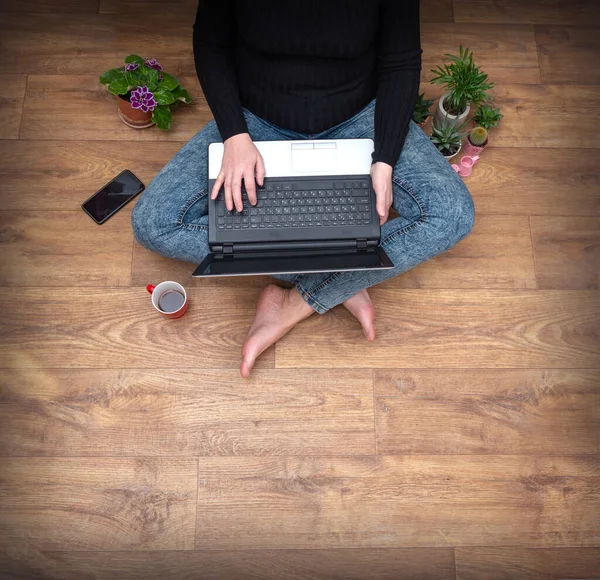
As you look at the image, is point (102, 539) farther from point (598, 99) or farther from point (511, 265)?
point (598, 99)

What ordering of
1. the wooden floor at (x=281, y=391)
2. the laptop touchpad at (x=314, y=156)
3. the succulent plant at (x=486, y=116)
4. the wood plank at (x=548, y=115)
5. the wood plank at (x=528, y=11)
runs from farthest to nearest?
1. the wood plank at (x=528, y=11)
2. the wood plank at (x=548, y=115)
3. the succulent plant at (x=486, y=116)
4. the wooden floor at (x=281, y=391)
5. the laptop touchpad at (x=314, y=156)

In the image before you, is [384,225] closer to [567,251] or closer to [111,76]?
[567,251]

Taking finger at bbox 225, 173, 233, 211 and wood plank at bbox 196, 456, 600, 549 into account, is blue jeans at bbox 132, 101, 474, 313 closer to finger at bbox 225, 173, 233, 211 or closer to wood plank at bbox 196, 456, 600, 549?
finger at bbox 225, 173, 233, 211

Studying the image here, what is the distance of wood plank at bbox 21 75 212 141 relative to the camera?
1.65m

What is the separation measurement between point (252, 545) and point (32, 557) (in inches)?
23.4

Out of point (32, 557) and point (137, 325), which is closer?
point (32, 557)

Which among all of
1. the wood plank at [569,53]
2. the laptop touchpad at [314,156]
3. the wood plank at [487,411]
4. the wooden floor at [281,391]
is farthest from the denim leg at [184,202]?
the wood plank at [569,53]

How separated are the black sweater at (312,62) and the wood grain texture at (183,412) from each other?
697 mm

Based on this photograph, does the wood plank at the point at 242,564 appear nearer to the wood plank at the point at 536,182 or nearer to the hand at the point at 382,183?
the hand at the point at 382,183

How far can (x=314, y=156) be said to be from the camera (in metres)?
1.27

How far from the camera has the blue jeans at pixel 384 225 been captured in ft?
4.25

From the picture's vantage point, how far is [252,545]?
1.37 metres

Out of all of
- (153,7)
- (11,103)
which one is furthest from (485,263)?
(11,103)

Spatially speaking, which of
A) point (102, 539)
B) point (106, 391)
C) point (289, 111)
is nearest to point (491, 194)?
point (289, 111)
